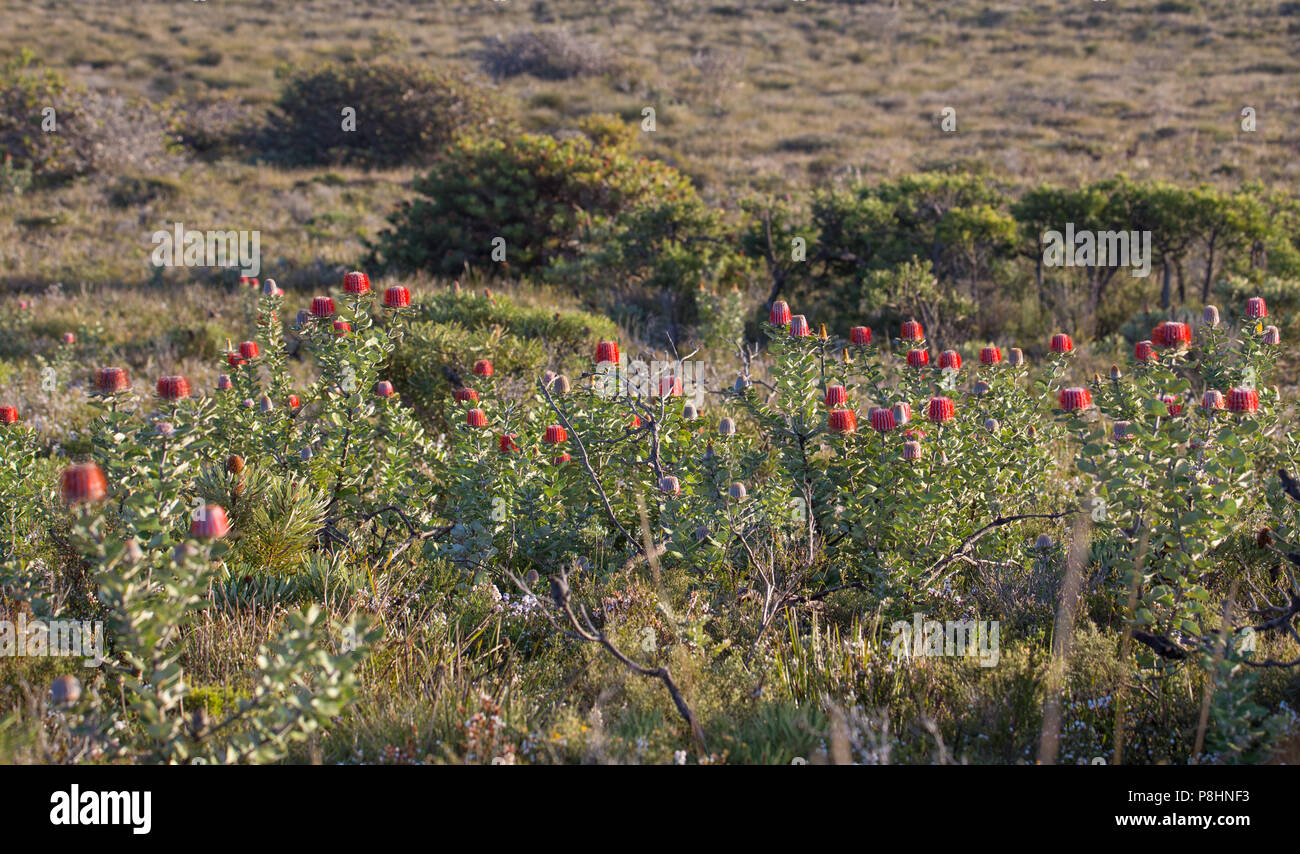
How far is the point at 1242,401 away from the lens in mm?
2734

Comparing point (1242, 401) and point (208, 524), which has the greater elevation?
point (1242, 401)

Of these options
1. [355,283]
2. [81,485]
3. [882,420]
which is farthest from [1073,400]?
[81,485]

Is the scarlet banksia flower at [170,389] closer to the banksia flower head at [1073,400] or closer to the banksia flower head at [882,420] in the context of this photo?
the banksia flower head at [882,420]

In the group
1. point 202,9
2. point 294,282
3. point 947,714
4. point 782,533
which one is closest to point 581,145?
point 294,282

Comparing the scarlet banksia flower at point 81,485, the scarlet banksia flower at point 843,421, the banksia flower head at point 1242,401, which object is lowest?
the scarlet banksia flower at point 843,421

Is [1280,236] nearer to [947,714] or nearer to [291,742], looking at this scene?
[947,714]

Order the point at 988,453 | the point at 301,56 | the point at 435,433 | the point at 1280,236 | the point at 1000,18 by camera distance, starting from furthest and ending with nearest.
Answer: the point at 1000,18 < the point at 301,56 < the point at 1280,236 < the point at 435,433 < the point at 988,453

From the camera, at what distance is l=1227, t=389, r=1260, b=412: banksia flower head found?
8.95 ft

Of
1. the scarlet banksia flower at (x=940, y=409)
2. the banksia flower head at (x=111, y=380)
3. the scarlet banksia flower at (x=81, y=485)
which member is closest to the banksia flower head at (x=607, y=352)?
the scarlet banksia flower at (x=940, y=409)

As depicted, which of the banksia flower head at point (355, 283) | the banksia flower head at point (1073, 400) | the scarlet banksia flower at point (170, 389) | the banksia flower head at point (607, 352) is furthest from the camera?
the banksia flower head at point (355, 283)

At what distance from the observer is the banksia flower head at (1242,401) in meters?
2.73

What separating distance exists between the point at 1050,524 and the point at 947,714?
176 cm

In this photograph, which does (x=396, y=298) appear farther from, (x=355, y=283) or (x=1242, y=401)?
(x=1242, y=401)
